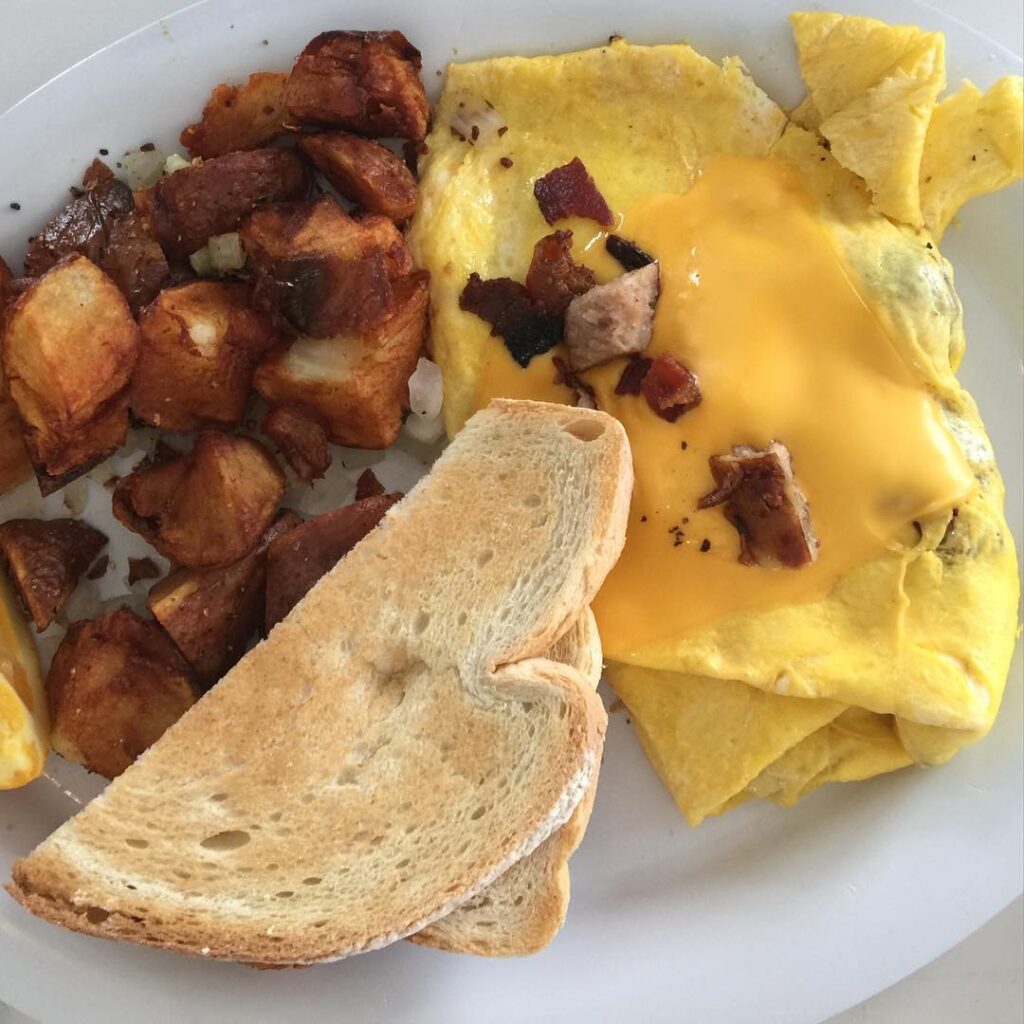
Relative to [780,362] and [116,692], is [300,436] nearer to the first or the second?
[116,692]

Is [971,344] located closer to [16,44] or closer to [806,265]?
[806,265]

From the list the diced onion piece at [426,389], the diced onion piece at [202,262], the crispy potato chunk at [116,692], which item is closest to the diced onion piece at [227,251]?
the diced onion piece at [202,262]

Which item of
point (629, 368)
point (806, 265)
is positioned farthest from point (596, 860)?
point (806, 265)

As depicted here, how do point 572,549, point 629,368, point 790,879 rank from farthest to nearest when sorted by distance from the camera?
point 790,879, point 629,368, point 572,549

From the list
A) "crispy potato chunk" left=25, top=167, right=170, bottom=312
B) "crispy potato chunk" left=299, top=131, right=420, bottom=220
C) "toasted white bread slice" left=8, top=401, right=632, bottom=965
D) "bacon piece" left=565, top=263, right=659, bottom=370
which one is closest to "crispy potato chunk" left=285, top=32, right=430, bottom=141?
"crispy potato chunk" left=299, top=131, right=420, bottom=220

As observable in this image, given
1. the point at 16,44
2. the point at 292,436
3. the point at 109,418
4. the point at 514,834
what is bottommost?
the point at 514,834

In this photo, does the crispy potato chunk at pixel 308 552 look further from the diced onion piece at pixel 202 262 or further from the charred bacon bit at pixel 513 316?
the diced onion piece at pixel 202 262

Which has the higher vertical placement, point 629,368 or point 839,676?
point 629,368
